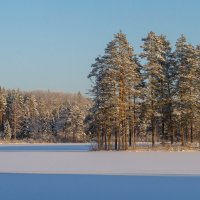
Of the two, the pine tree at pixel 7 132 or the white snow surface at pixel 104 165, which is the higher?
the pine tree at pixel 7 132

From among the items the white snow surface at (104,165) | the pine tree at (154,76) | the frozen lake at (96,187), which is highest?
the pine tree at (154,76)

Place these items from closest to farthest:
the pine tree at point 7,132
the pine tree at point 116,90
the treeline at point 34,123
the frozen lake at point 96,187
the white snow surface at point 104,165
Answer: the frozen lake at point 96,187
the white snow surface at point 104,165
the pine tree at point 116,90
the pine tree at point 7,132
the treeline at point 34,123

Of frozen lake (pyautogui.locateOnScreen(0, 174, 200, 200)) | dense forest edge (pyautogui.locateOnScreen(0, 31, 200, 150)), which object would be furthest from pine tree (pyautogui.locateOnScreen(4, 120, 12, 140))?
frozen lake (pyautogui.locateOnScreen(0, 174, 200, 200))

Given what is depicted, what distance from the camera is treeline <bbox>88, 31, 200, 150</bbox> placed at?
53938 mm

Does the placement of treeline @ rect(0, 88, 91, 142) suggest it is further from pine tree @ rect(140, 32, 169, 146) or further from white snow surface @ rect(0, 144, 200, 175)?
white snow surface @ rect(0, 144, 200, 175)

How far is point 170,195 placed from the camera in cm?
1491

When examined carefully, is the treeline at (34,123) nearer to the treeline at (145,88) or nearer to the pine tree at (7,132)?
the pine tree at (7,132)

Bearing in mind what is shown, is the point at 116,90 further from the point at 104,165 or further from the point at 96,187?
the point at 96,187

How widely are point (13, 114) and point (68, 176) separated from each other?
9888 centimetres

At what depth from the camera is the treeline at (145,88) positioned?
2124 inches

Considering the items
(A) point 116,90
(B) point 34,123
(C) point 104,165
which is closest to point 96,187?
(C) point 104,165

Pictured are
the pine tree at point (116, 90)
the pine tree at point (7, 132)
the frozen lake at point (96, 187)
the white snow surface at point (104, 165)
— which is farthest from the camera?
the pine tree at point (7, 132)

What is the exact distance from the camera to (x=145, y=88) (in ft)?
181

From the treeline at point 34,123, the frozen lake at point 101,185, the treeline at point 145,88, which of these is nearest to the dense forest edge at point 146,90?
the treeline at point 145,88
